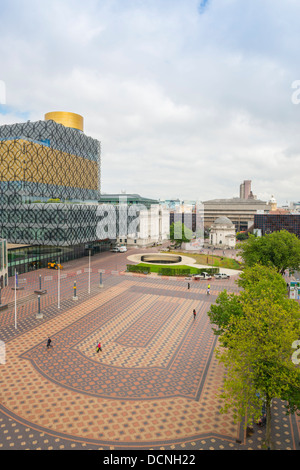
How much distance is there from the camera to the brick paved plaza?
627 inches

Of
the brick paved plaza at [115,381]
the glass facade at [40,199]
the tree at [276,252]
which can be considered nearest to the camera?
the brick paved plaza at [115,381]

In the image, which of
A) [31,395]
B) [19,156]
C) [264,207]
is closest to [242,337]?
[31,395]

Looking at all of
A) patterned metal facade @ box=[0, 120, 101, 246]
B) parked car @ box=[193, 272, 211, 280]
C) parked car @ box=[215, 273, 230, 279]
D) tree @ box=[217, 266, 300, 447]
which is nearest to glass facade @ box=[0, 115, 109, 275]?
patterned metal facade @ box=[0, 120, 101, 246]

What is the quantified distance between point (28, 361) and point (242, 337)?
721 inches

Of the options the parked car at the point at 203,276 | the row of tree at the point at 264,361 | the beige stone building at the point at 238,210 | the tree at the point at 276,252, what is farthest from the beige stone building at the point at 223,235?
the row of tree at the point at 264,361

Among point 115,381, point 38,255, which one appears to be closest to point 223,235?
point 38,255

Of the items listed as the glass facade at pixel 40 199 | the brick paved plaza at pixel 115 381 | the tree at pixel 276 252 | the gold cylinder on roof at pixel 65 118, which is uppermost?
the gold cylinder on roof at pixel 65 118

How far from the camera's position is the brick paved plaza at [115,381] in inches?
627

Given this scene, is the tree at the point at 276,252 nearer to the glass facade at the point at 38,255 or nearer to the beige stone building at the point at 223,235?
the glass facade at the point at 38,255

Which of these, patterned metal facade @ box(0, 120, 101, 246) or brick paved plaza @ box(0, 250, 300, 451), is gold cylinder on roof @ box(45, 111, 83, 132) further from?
brick paved plaza @ box(0, 250, 300, 451)

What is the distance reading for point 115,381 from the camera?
2139cm

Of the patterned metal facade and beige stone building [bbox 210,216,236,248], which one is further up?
the patterned metal facade

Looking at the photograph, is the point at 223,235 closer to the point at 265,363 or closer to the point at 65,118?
the point at 65,118

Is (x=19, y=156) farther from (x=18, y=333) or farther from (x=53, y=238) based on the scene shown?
(x=18, y=333)
